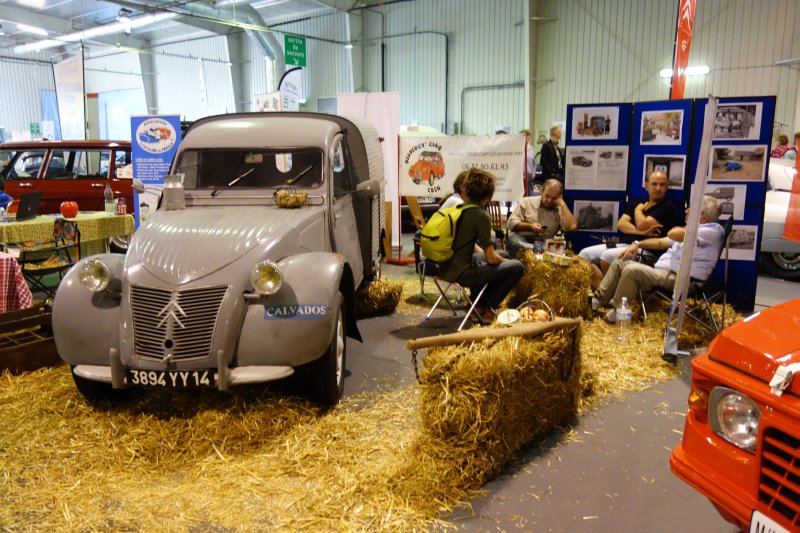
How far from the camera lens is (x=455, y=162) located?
798 cm

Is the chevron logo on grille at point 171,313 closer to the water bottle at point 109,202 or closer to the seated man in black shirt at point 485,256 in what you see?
the seated man in black shirt at point 485,256

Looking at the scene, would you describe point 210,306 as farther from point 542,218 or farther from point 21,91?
point 21,91

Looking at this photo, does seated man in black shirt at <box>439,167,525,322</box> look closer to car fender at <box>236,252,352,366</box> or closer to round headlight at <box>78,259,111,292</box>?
car fender at <box>236,252,352,366</box>

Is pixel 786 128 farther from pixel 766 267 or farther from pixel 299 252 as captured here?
pixel 299 252

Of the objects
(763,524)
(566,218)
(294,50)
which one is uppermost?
(294,50)

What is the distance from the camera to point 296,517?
2609mm

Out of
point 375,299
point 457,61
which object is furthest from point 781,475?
point 457,61

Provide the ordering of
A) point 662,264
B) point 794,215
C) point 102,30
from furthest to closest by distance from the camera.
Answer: point 102,30 < point 794,215 < point 662,264

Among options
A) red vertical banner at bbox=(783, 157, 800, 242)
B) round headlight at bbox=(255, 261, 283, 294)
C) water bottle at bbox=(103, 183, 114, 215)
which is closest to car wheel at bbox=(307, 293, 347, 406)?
round headlight at bbox=(255, 261, 283, 294)

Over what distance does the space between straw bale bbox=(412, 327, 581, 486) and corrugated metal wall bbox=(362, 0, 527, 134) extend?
44.2ft

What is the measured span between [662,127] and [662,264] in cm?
163

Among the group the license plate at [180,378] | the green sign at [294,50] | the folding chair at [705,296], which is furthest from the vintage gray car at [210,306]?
the green sign at [294,50]

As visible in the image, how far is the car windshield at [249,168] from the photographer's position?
14.9ft

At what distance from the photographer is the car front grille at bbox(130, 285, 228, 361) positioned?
3189 mm
